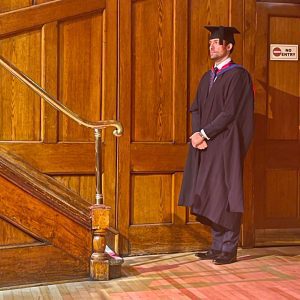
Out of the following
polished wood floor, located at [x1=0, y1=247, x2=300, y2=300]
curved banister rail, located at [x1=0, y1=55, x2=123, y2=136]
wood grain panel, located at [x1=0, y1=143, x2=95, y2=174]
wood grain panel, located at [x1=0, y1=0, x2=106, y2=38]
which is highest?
wood grain panel, located at [x1=0, y1=0, x2=106, y2=38]

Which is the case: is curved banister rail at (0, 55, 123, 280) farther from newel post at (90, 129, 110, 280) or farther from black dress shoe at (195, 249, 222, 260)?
black dress shoe at (195, 249, 222, 260)

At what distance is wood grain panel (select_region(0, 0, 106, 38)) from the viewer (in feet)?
16.2

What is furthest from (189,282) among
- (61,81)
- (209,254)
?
(61,81)

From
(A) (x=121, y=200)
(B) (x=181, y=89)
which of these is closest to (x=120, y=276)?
(A) (x=121, y=200)

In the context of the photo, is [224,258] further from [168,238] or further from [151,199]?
[151,199]

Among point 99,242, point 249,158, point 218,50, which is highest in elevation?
point 218,50

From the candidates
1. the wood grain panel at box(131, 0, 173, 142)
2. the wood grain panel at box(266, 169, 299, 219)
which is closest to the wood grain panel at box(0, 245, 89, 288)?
the wood grain panel at box(131, 0, 173, 142)

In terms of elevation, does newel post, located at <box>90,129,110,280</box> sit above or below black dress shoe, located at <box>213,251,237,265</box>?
above

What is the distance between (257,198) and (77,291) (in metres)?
2.15

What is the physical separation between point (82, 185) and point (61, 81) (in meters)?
0.81

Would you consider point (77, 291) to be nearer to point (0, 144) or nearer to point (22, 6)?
point (0, 144)

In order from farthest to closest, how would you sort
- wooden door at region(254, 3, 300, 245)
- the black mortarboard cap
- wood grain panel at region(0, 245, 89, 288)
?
wooden door at region(254, 3, 300, 245) < the black mortarboard cap < wood grain panel at region(0, 245, 89, 288)

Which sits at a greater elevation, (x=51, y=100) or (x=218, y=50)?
(x=218, y=50)

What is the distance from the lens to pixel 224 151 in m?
4.88
